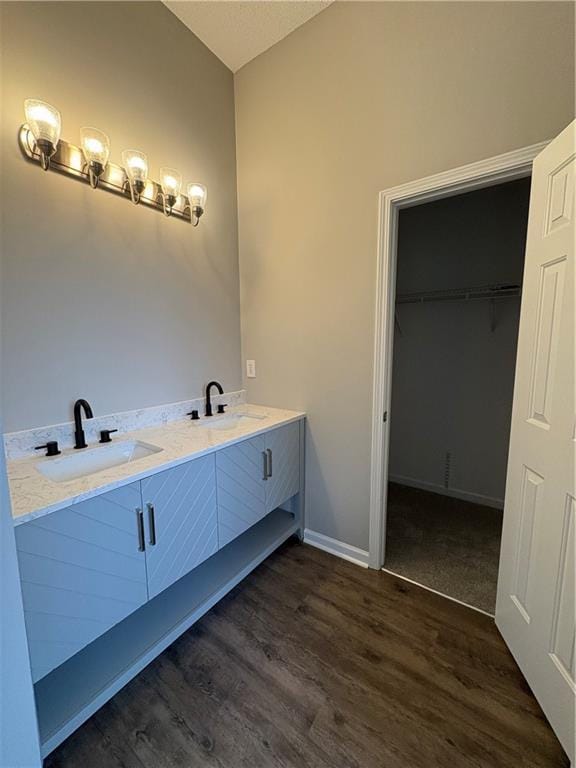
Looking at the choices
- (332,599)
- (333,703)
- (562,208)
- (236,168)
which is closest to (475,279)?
(562,208)

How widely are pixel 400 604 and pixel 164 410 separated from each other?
1.70 meters

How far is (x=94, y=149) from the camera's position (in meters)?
1.41

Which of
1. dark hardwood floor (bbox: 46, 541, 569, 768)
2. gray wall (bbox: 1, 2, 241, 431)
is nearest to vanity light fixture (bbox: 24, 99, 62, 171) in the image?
gray wall (bbox: 1, 2, 241, 431)

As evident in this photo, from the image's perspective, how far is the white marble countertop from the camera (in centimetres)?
101

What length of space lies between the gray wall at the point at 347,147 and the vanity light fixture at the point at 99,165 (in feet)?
1.84

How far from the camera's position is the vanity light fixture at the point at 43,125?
1232 mm

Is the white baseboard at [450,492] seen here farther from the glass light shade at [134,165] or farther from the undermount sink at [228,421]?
the glass light shade at [134,165]

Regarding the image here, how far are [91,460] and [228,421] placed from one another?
83 cm

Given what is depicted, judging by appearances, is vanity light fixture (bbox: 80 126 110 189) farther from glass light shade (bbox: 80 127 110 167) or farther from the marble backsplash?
the marble backsplash

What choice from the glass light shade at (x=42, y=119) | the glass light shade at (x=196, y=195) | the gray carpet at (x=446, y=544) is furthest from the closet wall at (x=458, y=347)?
the glass light shade at (x=42, y=119)

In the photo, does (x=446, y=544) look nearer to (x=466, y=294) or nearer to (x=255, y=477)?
(x=255, y=477)

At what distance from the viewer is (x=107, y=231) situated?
160 centimetres

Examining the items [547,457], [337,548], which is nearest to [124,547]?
[337,548]

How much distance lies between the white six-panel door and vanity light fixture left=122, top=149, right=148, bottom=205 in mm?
1756
